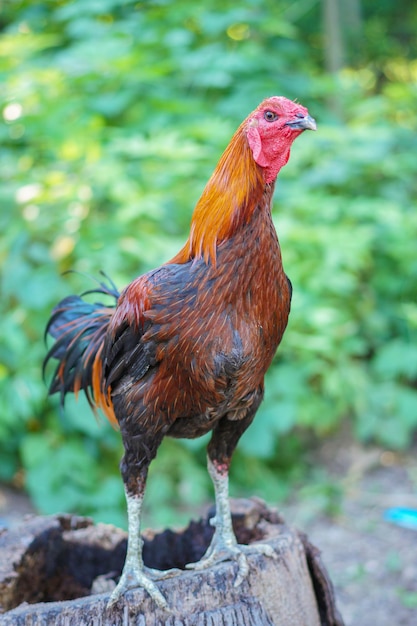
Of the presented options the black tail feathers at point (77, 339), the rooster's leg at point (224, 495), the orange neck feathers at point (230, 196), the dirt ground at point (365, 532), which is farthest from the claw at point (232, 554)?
the dirt ground at point (365, 532)

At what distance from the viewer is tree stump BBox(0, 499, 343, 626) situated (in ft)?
7.22

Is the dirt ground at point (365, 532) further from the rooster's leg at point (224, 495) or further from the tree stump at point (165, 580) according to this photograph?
the rooster's leg at point (224, 495)

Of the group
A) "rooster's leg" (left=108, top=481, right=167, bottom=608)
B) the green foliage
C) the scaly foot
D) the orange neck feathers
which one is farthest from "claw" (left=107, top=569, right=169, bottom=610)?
the green foliage

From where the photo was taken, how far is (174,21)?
6.14 meters

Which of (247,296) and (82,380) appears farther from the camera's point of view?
(82,380)

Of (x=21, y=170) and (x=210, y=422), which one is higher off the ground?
(x=21, y=170)

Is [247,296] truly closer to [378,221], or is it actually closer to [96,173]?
[96,173]

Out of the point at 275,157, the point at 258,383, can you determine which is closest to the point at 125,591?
the point at 258,383

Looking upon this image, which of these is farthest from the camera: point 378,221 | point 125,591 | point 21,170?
point 378,221

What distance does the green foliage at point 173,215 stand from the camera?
4.56 m

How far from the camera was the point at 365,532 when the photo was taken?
4734 mm

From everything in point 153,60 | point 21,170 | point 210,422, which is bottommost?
point 210,422

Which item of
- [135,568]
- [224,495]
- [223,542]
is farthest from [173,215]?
[135,568]

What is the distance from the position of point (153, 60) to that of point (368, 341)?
305 cm
